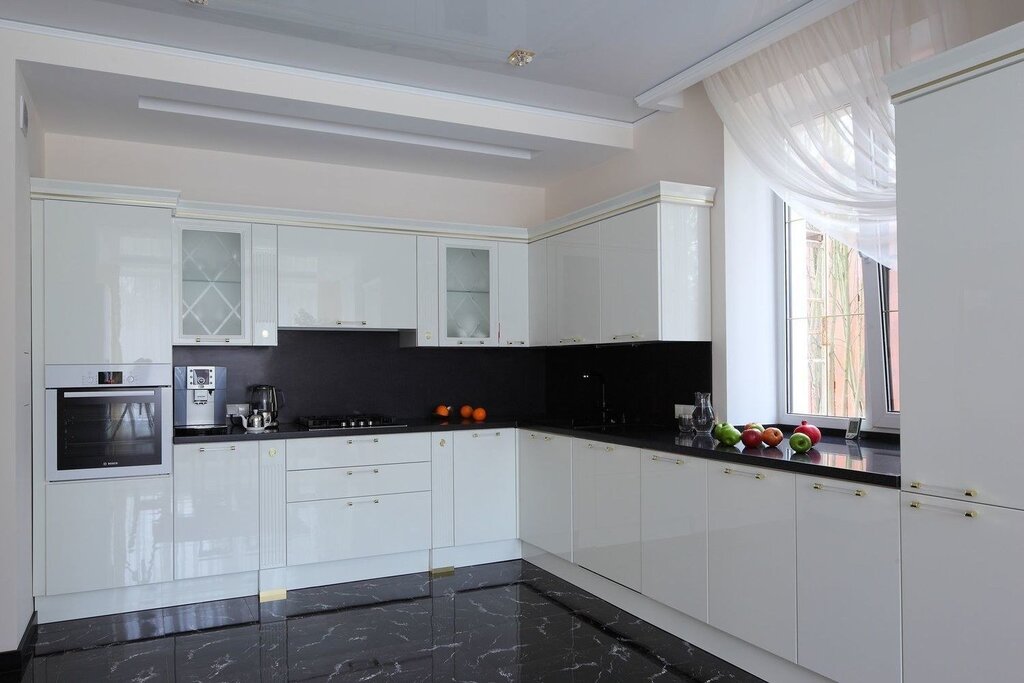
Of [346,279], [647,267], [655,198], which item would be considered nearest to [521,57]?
[655,198]

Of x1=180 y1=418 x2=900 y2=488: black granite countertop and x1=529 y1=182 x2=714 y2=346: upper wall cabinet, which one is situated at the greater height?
x1=529 y1=182 x2=714 y2=346: upper wall cabinet

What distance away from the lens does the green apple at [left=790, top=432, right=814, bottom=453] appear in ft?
9.80

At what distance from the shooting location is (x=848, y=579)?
101 inches

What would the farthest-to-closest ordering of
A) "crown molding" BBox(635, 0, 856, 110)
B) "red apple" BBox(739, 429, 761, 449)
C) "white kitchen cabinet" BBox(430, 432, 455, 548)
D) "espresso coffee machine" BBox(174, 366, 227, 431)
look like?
"white kitchen cabinet" BBox(430, 432, 455, 548) < "espresso coffee machine" BBox(174, 366, 227, 431) < "red apple" BBox(739, 429, 761, 449) < "crown molding" BBox(635, 0, 856, 110)

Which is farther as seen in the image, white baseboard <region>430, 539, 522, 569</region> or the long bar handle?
white baseboard <region>430, 539, 522, 569</region>

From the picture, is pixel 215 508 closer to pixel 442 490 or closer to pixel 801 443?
pixel 442 490

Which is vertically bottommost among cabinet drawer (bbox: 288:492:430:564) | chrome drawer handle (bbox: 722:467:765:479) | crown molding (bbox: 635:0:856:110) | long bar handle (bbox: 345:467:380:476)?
cabinet drawer (bbox: 288:492:430:564)

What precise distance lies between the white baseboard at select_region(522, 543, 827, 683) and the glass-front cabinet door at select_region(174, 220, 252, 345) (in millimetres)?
2286

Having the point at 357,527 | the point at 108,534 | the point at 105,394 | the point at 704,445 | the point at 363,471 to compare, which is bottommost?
the point at 357,527

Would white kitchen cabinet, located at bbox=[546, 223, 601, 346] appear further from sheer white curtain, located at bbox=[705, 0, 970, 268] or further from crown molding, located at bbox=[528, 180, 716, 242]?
sheer white curtain, located at bbox=[705, 0, 970, 268]

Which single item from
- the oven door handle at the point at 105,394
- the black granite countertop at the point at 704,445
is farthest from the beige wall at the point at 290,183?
the black granite countertop at the point at 704,445

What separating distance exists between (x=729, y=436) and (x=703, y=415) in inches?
14.7

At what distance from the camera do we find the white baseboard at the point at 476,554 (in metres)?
4.66

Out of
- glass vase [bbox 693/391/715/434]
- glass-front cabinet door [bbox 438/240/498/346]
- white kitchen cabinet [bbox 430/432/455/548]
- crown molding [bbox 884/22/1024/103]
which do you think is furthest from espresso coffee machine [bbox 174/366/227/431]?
crown molding [bbox 884/22/1024/103]
